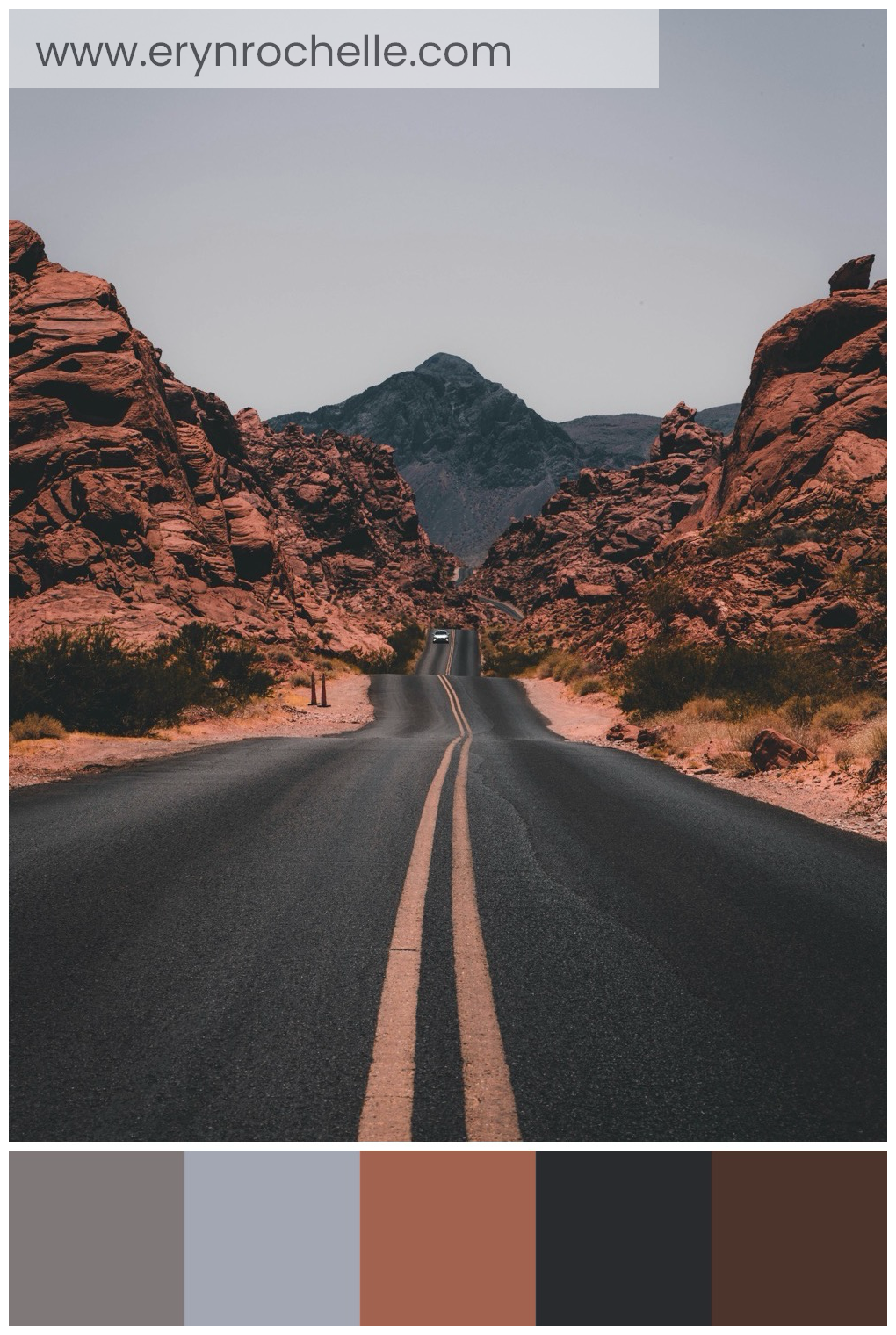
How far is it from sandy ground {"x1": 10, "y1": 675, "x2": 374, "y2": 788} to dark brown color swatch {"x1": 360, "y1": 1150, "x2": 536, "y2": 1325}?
351 inches

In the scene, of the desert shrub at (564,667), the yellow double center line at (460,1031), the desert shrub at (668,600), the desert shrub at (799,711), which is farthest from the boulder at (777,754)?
the desert shrub at (564,667)

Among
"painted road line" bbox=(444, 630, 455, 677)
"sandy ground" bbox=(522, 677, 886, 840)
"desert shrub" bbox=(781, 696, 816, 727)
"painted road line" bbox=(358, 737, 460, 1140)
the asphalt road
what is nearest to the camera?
"painted road line" bbox=(358, 737, 460, 1140)

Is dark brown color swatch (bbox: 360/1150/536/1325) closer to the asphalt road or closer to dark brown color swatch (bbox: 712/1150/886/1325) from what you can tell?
the asphalt road

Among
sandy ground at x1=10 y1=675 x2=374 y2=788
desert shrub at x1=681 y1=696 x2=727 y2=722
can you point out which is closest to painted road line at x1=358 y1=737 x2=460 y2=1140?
sandy ground at x1=10 y1=675 x2=374 y2=788

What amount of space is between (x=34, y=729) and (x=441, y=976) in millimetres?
12367

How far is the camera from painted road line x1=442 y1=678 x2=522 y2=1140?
2.52 m

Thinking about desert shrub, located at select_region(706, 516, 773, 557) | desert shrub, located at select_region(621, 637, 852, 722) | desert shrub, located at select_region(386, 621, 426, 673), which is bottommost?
desert shrub, located at select_region(621, 637, 852, 722)

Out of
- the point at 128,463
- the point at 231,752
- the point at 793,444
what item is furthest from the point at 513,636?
the point at 231,752

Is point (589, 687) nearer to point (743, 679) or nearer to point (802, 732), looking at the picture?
point (743, 679)

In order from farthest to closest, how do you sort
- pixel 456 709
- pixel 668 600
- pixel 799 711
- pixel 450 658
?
pixel 450 658, pixel 668 600, pixel 456 709, pixel 799 711

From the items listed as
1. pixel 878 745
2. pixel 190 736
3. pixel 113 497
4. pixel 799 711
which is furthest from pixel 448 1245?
pixel 113 497

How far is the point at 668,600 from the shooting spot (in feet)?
125

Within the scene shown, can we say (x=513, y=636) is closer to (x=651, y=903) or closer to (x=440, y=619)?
(x=440, y=619)

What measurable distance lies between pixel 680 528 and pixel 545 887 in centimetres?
5477
